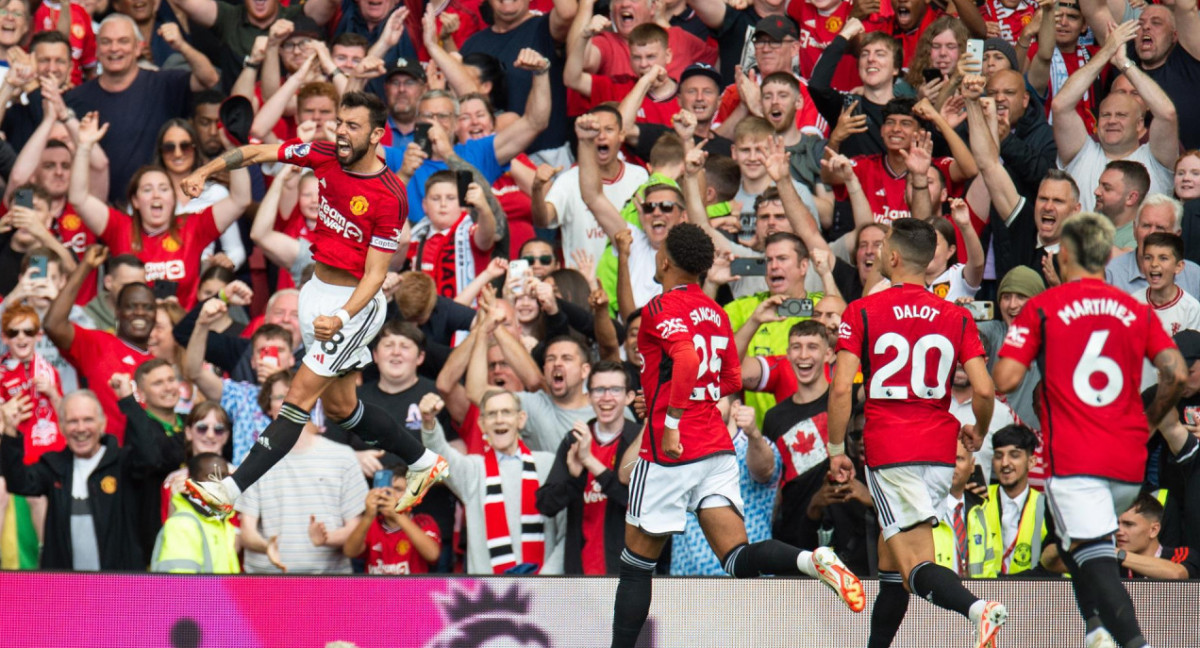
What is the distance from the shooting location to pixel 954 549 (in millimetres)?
9242

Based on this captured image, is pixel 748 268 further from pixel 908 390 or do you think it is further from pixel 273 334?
pixel 908 390

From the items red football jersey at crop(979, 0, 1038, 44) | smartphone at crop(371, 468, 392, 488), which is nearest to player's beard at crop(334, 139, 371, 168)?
smartphone at crop(371, 468, 392, 488)

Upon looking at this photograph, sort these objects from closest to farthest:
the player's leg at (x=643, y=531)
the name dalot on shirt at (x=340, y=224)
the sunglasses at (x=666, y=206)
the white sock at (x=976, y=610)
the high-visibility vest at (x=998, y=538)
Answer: the white sock at (x=976, y=610)
the player's leg at (x=643, y=531)
the name dalot on shirt at (x=340, y=224)
the high-visibility vest at (x=998, y=538)
the sunglasses at (x=666, y=206)

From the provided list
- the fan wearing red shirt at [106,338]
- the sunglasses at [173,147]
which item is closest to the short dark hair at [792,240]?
the fan wearing red shirt at [106,338]

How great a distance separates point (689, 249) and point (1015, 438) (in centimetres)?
276

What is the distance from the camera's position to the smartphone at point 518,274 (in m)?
11.2

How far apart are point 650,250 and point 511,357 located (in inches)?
60.8

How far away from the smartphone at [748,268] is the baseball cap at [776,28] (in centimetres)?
255

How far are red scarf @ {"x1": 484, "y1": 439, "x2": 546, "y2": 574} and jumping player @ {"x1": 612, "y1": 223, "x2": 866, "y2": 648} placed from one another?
1.89 metres

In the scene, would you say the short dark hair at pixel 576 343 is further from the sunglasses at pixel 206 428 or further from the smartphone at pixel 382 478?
the sunglasses at pixel 206 428

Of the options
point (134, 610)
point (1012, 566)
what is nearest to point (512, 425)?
point (134, 610)

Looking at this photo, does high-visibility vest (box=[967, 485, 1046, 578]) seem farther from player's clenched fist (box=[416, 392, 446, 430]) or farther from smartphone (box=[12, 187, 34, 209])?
smartphone (box=[12, 187, 34, 209])

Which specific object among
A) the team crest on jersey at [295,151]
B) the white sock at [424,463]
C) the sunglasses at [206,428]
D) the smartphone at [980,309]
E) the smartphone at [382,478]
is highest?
the team crest on jersey at [295,151]

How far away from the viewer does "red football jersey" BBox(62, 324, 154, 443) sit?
11.5 meters
